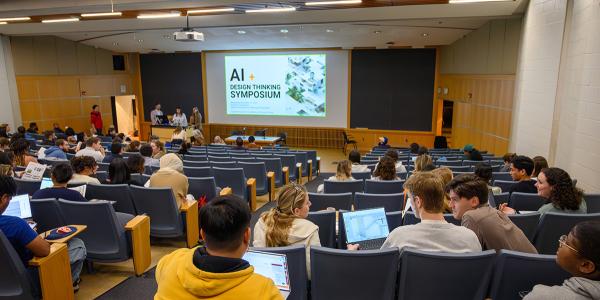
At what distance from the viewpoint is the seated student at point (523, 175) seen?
166 inches

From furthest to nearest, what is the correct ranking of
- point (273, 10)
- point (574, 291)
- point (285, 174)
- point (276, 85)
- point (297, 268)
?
1. point (276, 85)
2. point (273, 10)
3. point (285, 174)
4. point (297, 268)
5. point (574, 291)

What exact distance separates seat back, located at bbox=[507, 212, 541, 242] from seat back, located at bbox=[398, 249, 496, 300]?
38.7 inches

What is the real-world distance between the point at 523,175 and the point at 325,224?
262 centimetres

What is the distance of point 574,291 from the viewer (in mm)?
1644

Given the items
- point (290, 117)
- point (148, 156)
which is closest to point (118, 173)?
point (148, 156)

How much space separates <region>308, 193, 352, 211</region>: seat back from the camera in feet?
13.8

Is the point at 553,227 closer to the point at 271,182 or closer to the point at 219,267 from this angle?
the point at 219,267

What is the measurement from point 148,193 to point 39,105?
11.6 meters

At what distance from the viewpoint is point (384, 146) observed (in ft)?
36.0

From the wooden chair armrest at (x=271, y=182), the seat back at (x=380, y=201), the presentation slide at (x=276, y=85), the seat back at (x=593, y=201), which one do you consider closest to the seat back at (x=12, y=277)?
the seat back at (x=380, y=201)

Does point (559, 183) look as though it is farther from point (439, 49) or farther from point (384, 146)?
point (439, 49)

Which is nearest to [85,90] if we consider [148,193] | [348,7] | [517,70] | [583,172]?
[348,7]

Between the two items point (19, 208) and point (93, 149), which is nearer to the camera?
point (19, 208)

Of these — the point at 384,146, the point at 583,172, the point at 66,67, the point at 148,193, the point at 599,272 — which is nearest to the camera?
the point at 599,272
